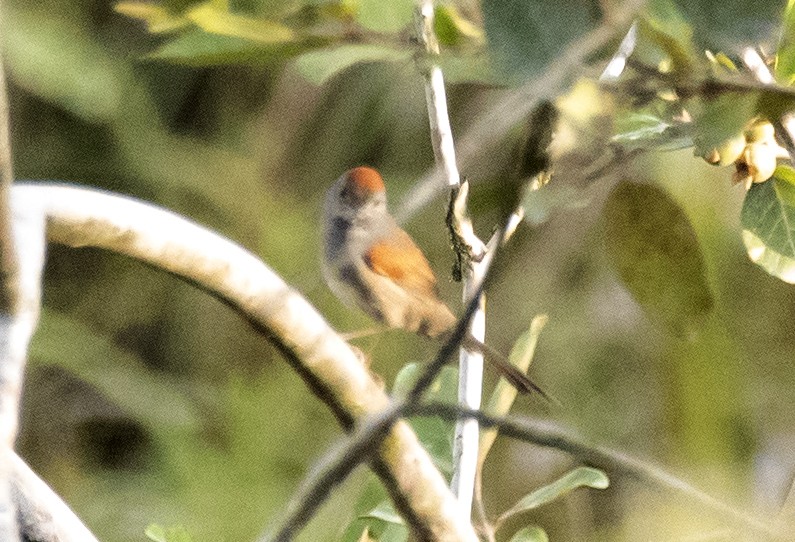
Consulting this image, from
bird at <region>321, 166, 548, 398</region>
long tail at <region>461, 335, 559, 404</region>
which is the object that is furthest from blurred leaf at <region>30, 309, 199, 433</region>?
long tail at <region>461, 335, 559, 404</region>

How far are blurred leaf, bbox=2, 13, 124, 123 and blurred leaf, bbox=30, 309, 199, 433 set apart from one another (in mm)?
332

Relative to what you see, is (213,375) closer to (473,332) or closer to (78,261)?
(78,261)

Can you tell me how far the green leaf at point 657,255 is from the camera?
1.22 ft

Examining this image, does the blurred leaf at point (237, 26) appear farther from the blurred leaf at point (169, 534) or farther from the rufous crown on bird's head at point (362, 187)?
the rufous crown on bird's head at point (362, 187)

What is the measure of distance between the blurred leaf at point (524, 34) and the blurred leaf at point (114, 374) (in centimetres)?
129

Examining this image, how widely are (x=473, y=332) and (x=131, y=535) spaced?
0.97 m

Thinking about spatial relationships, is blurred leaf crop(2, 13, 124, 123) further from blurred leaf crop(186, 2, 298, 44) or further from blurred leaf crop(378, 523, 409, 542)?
blurred leaf crop(186, 2, 298, 44)

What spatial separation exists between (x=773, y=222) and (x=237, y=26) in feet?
0.77

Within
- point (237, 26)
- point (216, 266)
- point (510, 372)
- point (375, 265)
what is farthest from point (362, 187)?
point (237, 26)

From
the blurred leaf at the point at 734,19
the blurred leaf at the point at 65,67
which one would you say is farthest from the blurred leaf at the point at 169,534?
the blurred leaf at the point at 65,67

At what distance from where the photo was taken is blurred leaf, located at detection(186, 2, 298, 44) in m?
0.34

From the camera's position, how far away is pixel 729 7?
288mm

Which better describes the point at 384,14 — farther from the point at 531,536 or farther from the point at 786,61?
the point at 531,536

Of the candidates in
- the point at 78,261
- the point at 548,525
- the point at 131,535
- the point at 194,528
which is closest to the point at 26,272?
the point at 194,528
